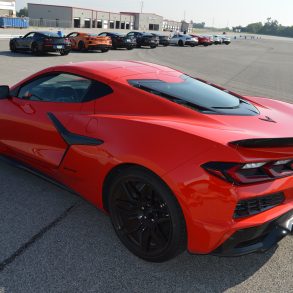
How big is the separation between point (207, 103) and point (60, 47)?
17.4 meters

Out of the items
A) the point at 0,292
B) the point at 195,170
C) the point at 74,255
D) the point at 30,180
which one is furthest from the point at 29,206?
the point at 195,170

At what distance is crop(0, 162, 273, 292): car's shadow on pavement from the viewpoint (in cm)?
260

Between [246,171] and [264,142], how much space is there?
24cm

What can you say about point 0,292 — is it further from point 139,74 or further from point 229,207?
point 139,74

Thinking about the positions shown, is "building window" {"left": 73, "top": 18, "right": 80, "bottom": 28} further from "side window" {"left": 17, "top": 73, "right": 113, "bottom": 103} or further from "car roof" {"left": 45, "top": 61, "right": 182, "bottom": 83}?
"car roof" {"left": 45, "top": 61, "right": 182, "bottom": 83}

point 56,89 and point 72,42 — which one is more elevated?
point 56,89

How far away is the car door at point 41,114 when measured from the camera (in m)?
3.35

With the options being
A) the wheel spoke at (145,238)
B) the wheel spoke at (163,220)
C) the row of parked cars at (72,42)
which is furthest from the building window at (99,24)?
the wheel spoke at (163,220)

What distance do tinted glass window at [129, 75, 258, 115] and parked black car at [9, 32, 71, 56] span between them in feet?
54.5

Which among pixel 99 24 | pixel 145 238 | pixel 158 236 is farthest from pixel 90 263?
pixel 99 24

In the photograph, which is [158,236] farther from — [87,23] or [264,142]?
[87,23]

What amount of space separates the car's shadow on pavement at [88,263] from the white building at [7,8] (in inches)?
3003

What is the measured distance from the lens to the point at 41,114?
11.6 feet

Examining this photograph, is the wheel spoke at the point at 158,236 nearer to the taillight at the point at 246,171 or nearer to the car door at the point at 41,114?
the taillight at the point at 246,171
